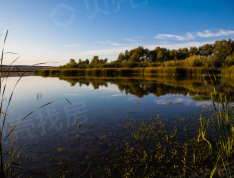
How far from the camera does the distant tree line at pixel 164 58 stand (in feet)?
107

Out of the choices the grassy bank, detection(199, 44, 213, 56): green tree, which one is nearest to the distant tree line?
detection(199, 44, 213, 56): green tree

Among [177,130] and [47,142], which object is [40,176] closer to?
[47,142]

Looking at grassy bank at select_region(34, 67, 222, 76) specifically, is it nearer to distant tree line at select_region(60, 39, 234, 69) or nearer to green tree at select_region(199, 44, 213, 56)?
distant tree line at select_region(60, 39, 234, 69)

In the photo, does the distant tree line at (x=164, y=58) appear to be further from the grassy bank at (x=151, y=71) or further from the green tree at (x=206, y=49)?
the grassy bank at (x=151, y=71)

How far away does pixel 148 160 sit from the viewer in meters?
3.49

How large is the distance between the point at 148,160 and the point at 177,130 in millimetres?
2128

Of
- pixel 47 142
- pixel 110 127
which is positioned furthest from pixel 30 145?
pixel 110 127

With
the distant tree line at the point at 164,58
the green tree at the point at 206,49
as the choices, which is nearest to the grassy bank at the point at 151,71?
the distant tree line at the point at 164,58

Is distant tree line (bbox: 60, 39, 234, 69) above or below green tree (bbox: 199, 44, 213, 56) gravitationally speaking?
below

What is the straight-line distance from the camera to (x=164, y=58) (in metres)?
73.9

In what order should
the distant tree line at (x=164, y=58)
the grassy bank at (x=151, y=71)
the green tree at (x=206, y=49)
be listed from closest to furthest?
1. the grassy bank at (x=151, y=71)
2. the distant tree line at (x=164, y=58)
3. the green tree at (x=206, y=49)

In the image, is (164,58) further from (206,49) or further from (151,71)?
(151,71)

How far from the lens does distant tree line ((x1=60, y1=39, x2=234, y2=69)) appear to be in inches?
1281

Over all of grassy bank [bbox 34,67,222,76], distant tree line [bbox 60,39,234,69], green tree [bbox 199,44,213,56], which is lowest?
grassy bank [bbox 34,67,222,76]
